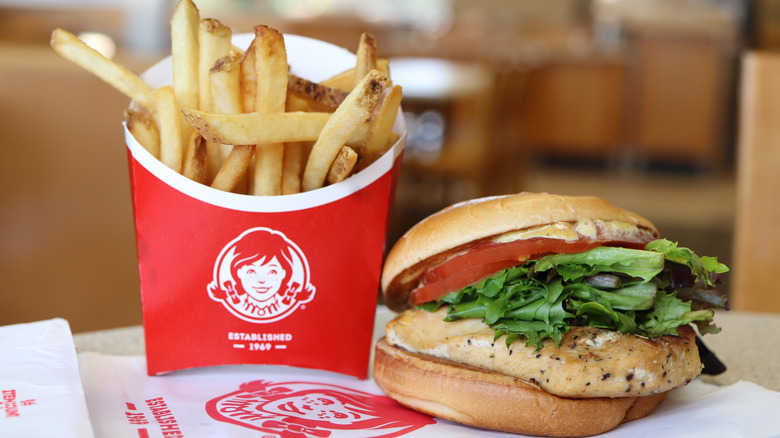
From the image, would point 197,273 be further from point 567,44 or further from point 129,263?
point 567,44

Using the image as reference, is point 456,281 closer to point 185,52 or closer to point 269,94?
point 269,94

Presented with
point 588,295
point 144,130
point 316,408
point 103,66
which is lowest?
point 316,408

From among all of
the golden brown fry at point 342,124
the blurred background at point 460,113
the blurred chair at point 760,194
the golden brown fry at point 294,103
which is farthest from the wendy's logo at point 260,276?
the blurred chair at point 760,194

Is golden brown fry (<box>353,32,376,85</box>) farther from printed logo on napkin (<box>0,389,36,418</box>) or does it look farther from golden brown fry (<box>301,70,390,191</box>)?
printed logo on napkin (<box>0,389,36,418</box>)

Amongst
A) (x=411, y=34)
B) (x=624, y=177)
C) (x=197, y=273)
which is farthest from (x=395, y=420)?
(x=411, y=34)

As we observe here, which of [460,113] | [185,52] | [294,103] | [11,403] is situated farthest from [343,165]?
[460,113]
